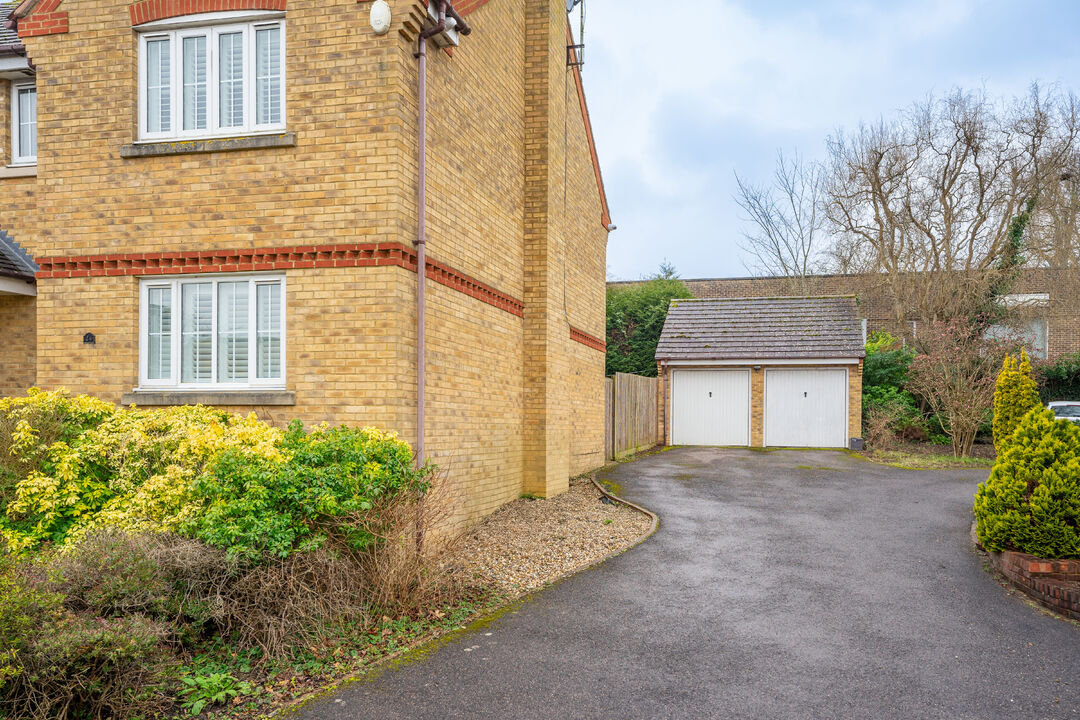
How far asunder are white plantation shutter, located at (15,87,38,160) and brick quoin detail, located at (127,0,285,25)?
120 inches

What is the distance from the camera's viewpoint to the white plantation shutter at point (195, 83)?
28.9ft

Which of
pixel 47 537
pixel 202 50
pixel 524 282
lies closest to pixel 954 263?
pixel 524 282

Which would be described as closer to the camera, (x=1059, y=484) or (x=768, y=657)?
(x=768, y=657)

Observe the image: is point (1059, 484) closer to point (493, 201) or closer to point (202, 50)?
point (493, 201)

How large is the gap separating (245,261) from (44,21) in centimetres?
370

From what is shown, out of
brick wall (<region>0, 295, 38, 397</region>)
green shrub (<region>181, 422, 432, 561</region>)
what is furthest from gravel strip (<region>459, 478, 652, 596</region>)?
brick wall (<region>0, 295, 38, 397</region>)

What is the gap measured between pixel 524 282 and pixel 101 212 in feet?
18.5

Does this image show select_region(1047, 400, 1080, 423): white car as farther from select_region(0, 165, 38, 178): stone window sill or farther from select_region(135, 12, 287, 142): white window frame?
select_region(0, 165, 38, 178): stone window sill

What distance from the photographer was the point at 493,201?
10828 mm

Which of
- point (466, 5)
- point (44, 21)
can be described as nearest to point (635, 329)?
point (466, 5)

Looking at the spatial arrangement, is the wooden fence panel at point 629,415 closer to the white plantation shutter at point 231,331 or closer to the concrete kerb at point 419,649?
the concrete kerb at point 419,649

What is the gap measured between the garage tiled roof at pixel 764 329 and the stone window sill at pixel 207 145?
1506 cm

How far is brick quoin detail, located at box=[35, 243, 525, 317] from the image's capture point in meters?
8.27

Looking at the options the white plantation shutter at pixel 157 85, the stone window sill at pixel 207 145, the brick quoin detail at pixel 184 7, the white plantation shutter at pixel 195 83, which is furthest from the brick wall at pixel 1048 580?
the white plantation shutter at pixel 157 85
